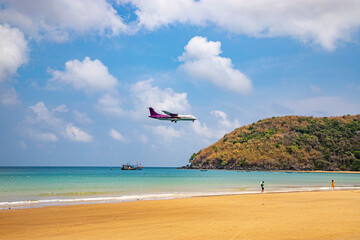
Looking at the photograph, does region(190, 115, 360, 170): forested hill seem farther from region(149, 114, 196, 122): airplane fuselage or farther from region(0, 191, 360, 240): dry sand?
region(0, 191, 360, 240): dry sand

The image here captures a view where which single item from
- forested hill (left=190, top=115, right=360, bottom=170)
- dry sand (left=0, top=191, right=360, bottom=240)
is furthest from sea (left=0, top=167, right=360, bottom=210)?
forested hill (left=190, top=115, right=360, bottom=170)

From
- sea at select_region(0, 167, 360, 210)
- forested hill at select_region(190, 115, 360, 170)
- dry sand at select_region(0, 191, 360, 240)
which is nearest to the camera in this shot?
dry sand at select_region(0, 191, 360, 240)

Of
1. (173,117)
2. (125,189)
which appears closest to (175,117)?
(173,117)

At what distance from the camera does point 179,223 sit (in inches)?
588

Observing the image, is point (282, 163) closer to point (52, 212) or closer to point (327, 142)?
point (327, 142)

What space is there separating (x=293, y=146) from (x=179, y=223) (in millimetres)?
144417

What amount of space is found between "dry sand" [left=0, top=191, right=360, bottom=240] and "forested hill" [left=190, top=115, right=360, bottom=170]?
130403mm

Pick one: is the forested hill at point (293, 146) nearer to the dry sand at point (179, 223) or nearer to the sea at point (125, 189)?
the sea at point (125, 189)

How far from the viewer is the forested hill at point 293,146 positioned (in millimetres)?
138000

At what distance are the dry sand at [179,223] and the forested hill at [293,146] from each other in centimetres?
13040

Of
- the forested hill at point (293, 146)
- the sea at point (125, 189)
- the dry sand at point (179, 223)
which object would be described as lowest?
the sea at point (125, 189)

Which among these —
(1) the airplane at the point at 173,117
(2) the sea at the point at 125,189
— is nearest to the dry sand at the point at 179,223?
(2) the sea at the point at 125,189

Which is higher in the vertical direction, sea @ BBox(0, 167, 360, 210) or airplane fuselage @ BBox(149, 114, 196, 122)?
airplane fuselage @ BBox(149, 114, 196, 122)

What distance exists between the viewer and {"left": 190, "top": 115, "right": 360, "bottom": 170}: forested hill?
13800 centimetres
